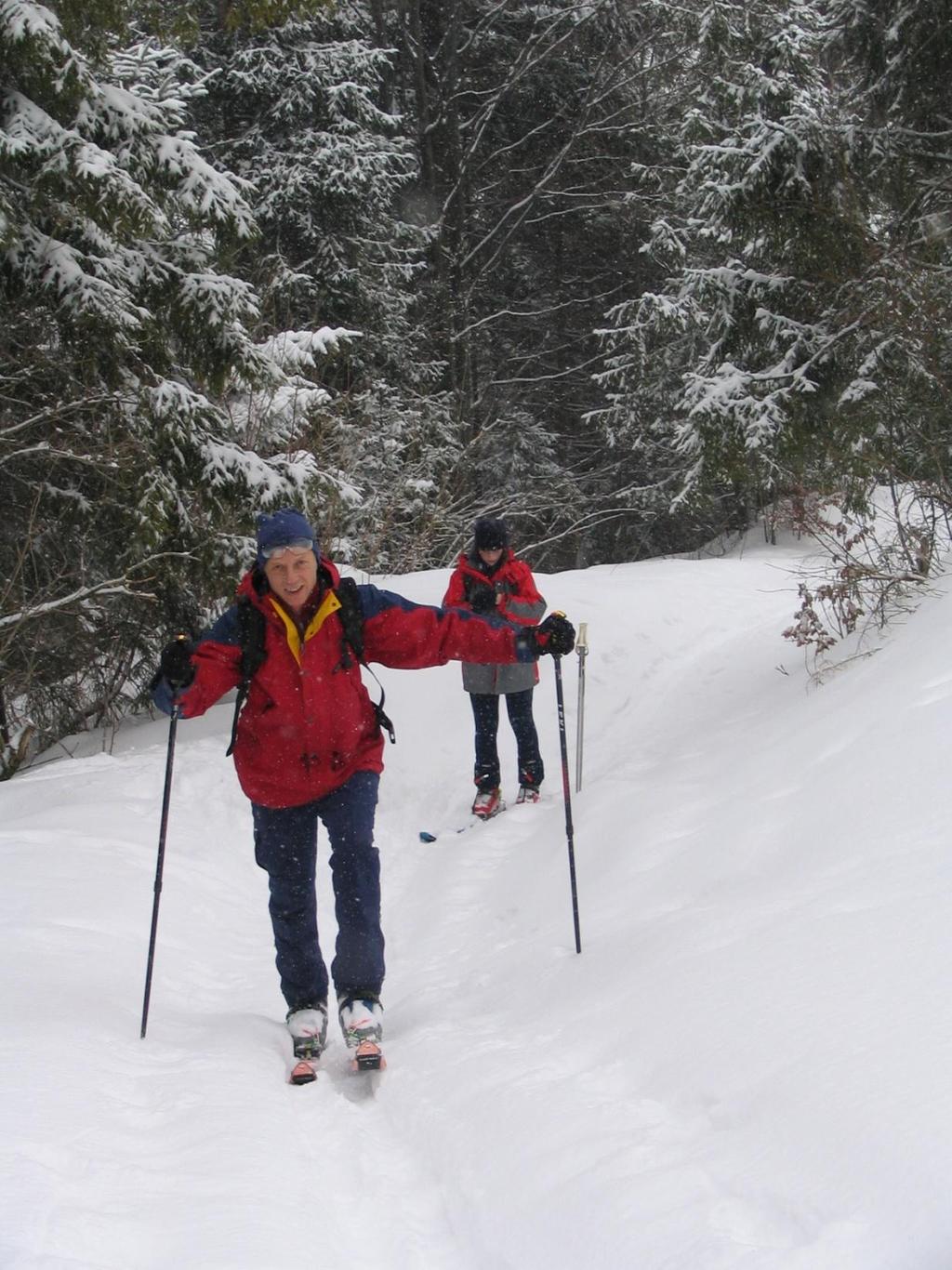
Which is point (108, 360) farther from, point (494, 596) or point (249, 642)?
point (249, 642)

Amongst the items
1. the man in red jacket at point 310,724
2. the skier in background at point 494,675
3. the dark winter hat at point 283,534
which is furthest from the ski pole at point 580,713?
the dark winter hat at point 283,534

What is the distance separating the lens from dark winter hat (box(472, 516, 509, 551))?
6945 mm

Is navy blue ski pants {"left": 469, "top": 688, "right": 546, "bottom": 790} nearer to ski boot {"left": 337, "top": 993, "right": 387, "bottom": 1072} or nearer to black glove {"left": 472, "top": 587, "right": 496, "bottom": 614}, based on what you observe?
black glove {"left": 472, "top": 587, "right": 496, "bottom": 614}

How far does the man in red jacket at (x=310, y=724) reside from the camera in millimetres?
3834

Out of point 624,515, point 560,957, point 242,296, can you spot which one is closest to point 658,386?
point 624,515

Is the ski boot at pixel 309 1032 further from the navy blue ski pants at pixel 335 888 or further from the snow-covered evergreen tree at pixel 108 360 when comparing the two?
the snow-covered evergreen tree at pixel 108 360

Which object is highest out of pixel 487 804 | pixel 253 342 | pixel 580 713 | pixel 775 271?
pixel 775 271

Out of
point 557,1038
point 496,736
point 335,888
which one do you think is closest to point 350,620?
point 335,888

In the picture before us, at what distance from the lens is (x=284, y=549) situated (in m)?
3.77

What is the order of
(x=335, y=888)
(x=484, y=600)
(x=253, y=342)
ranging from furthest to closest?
1. (x=253, y=342)
2. (x=484, y=600)
3. (x=335, y=888)

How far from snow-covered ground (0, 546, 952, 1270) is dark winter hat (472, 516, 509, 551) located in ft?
5.75

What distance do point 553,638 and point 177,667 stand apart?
1444 mm

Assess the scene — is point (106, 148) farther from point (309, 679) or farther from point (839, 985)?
point (839, 985)

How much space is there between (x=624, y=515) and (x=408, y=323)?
678cm
